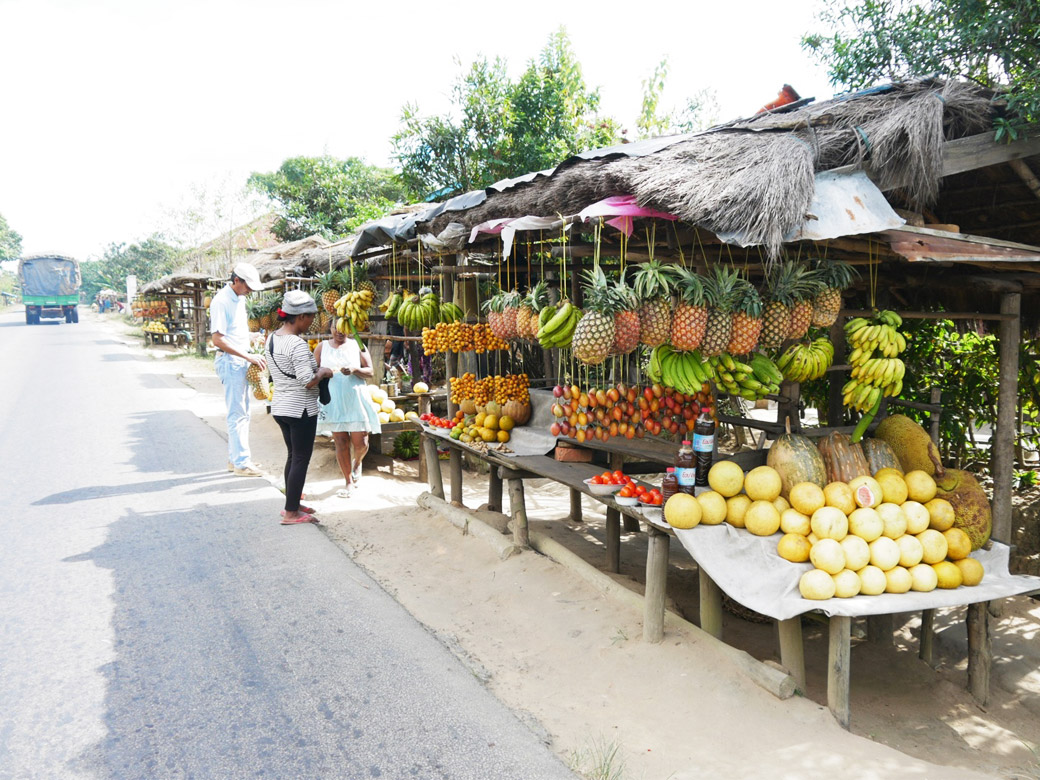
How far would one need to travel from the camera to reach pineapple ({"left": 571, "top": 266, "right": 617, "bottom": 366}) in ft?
13.2

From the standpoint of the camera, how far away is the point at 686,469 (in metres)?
4.23

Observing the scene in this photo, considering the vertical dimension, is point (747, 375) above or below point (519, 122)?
below

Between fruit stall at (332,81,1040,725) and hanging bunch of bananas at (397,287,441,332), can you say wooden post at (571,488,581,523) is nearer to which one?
fruit stall at (332,81,1040,725)

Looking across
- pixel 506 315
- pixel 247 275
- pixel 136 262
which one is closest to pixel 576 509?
pixel 506 315

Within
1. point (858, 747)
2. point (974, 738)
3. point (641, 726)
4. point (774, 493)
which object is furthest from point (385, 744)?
point (974, 738)

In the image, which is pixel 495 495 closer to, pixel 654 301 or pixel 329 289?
pixel 654 301

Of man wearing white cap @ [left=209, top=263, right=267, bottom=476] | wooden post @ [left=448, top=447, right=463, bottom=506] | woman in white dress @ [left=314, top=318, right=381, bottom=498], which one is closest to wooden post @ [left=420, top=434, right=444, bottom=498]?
wooden post @ [left=448, top=447, right=463, bottom=506]

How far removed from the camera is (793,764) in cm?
308

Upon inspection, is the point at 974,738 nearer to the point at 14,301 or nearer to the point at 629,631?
the point at 629,631

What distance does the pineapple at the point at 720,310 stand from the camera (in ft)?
13.1

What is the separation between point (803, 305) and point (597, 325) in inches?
49.3

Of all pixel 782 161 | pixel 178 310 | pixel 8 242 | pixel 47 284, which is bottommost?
pixel 178 310

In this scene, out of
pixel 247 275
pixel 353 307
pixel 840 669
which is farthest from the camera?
pixel 353 307

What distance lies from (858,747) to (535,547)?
300 centimetres
